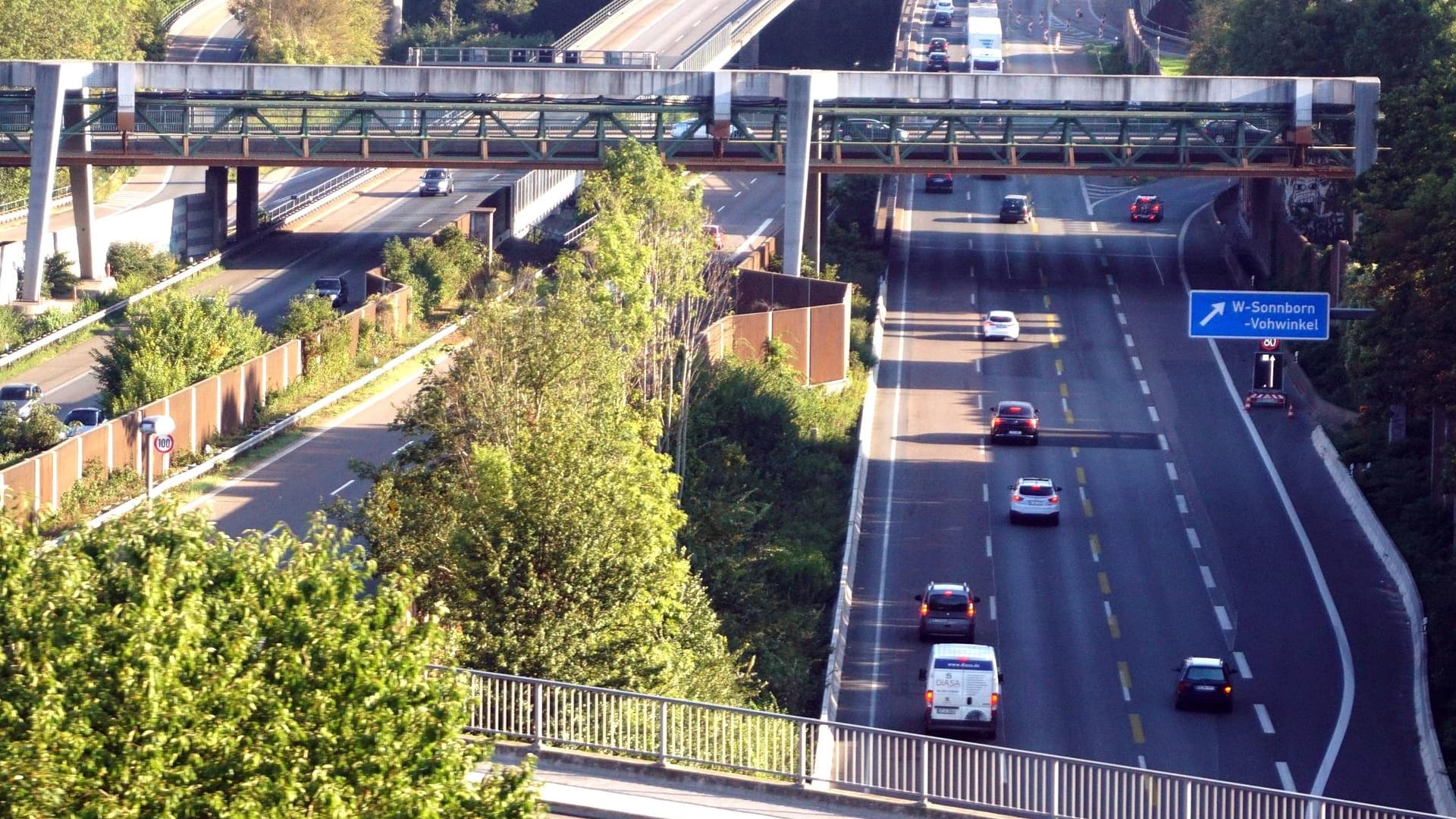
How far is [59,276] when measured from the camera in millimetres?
61812

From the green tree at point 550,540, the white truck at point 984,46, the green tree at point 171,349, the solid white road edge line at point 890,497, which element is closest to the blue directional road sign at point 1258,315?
the solid white road edge line at point 890,497

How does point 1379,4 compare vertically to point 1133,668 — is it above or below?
above

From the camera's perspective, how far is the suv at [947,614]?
118ft

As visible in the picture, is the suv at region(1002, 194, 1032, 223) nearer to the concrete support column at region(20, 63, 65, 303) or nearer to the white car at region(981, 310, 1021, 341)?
the white car at region(981, 310, 1021, 341)

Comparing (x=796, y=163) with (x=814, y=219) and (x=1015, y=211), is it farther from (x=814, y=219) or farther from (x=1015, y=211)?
(x=1015, y=211)

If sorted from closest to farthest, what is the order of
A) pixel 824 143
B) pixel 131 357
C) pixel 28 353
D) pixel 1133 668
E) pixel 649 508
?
pixel 649 508
pixel 1133 668
pixel 131 357
pixel 28 353
pixel 824 143

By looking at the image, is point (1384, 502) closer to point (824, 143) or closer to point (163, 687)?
point (824, 143)

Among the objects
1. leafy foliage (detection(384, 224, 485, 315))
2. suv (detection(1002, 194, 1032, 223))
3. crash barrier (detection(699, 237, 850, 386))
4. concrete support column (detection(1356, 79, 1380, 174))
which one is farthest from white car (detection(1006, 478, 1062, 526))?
suv (detection(1002, 194, 1032, 223))

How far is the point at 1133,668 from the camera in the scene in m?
35.1

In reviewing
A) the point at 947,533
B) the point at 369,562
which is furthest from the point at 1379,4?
the point at 369,562

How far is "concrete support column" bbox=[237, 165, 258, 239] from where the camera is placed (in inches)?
2768

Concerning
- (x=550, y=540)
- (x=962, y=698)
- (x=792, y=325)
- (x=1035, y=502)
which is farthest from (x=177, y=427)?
(x=1035, y=502)

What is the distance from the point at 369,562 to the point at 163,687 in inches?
108

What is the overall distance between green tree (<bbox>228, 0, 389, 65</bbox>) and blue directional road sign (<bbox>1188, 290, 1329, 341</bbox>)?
243 feet
